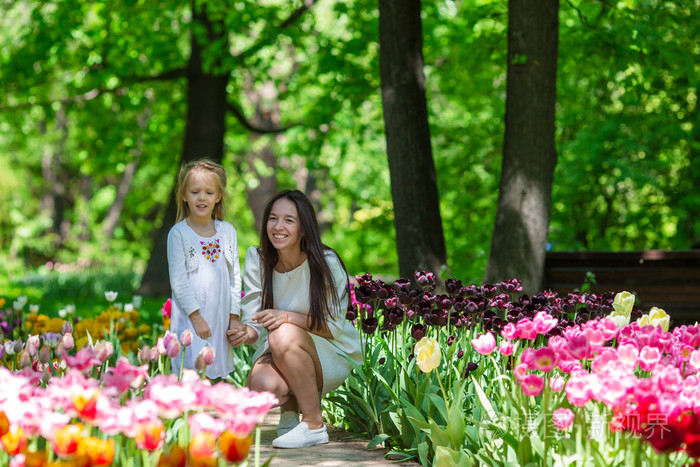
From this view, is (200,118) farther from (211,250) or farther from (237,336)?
(237,336)

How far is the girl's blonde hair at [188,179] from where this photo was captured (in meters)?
3.93

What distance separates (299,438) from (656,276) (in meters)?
4.64

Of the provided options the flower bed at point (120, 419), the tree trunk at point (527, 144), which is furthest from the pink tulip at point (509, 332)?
the tree trunk at point (527, 144)

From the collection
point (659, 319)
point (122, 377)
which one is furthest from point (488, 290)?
point (122, 377)

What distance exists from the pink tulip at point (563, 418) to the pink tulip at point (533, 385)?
0.11 meters

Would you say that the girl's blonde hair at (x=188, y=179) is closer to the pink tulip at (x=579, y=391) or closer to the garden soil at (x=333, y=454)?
the garden soil at (x=333, y=454)

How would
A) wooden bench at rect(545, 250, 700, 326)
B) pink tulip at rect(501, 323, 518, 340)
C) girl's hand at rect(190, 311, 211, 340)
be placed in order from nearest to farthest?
pink tulip at rect(501, 323, 518, 340), girl's hand at rect(190, 311, 211, 340), wooden bench at rect(545, 250, 700, 326)

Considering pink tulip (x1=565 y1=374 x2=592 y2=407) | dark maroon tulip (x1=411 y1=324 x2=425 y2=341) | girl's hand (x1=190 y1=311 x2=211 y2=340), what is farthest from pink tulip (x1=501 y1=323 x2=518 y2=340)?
girl's hand (x1=190 y1=311 x2=211 y2=340)

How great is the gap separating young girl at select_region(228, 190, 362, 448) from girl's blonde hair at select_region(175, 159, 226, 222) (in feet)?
1.12

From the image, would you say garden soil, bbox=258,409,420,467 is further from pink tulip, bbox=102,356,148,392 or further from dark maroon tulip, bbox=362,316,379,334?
pink tulip, bbox=102,356,148,392

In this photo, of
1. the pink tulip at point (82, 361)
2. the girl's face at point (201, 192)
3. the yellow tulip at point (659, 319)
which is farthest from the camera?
the girl's face at point (201, 192)

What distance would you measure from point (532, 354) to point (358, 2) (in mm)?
7715

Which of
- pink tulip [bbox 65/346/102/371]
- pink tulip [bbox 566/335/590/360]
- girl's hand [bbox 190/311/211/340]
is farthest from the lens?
girl's hand [bbox 190/311/211/340]

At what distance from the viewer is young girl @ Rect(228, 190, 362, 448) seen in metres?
3.53
